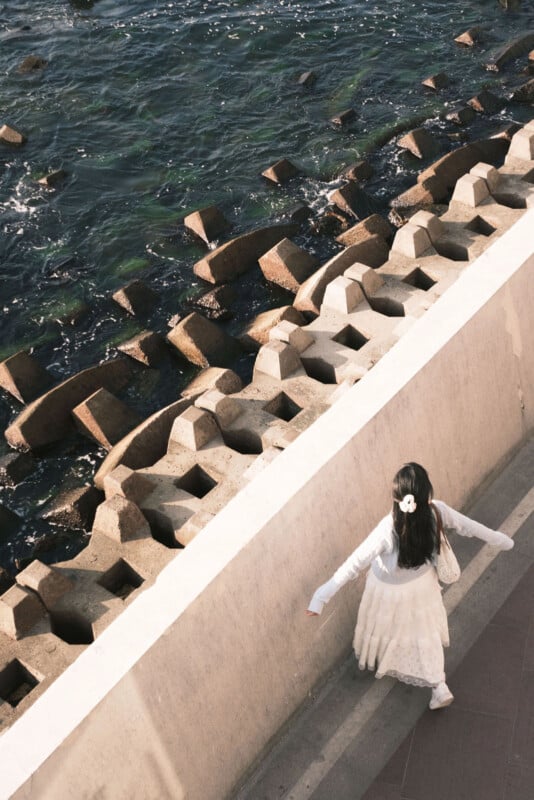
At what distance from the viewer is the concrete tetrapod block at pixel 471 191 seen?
492 inches

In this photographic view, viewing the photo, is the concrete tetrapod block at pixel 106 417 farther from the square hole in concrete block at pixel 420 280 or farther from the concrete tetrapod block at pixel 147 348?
the square hole in concrete block at pixel 420 280

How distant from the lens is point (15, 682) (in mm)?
8297

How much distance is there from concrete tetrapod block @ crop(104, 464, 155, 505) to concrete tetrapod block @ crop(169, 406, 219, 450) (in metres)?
0.49

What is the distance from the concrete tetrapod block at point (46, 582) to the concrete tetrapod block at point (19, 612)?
64mm

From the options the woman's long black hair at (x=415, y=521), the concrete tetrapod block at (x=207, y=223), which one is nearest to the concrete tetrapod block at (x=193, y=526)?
the woman's long black hair at (x=415, y=521)

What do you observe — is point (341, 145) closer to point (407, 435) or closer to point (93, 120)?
point (93, 120)

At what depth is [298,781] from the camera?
18.8 feet

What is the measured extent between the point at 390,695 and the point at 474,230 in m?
7.25

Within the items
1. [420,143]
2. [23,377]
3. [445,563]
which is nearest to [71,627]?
[445,563]

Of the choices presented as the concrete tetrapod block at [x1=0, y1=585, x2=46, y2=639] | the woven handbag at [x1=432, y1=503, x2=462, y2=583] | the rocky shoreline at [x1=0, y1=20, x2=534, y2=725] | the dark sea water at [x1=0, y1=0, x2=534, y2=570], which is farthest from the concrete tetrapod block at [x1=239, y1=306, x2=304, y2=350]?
the woven handbag at [x1=432, y1=503, x2=462, y2=583]

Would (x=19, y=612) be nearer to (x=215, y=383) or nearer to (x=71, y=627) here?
(x=71, y=627)

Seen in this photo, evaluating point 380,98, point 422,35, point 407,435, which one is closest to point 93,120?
point 380,98

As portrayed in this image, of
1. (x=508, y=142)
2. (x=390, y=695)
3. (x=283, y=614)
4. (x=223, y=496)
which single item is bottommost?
(x=508, y=142)

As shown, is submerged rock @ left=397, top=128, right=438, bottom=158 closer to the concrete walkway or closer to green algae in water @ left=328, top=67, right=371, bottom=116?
green algae in water @ left=328, top=67, right=371, bottom=116
